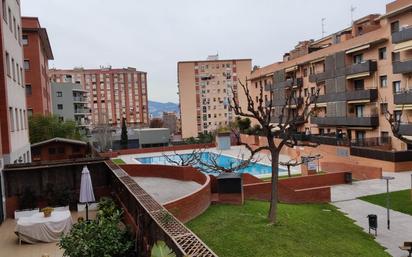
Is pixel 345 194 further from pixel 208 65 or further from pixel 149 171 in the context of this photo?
pixel 208 65

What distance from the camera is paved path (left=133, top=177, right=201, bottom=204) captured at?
19.5 meters

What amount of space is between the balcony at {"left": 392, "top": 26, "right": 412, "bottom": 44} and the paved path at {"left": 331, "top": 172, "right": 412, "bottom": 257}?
989 centimetres

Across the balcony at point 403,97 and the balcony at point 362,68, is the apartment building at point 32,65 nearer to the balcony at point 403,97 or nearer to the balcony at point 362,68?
the balcony at point 362,68

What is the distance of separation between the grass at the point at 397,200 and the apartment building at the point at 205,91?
6306 centimetres

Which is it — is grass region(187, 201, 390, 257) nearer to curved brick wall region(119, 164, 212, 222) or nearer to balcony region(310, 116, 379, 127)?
curved brick wall region(119, 164, 212, 222)

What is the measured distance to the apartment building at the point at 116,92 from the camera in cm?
12138

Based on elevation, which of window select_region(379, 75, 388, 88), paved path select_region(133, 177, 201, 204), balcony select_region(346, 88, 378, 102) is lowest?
paved path select_region(133, 177, 201, 204)

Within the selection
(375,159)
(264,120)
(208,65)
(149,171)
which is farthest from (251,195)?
(208,65)

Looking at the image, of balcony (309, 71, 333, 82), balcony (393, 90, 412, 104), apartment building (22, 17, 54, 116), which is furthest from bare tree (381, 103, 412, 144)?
apartment building (22, 17, 54, 116)

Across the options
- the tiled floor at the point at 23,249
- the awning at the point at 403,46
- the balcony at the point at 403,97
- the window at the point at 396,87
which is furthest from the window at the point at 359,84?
the tiled floor at the point at 23,249

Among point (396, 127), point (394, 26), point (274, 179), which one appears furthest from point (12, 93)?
point (394, 26)

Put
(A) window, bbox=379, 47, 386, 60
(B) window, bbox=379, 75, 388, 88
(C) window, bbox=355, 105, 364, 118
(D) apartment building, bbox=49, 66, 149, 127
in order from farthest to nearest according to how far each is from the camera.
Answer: (D) apartment building, bbox=49, 66, 149, 127 < (C) window, bbox=355, 105, 364, 118 < (A) window, bbox=379, 47, 386, 60 < (B) window, bbox=379, 75, 388, 88

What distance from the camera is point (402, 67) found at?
28.8 metres

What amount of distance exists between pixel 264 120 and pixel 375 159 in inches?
700
